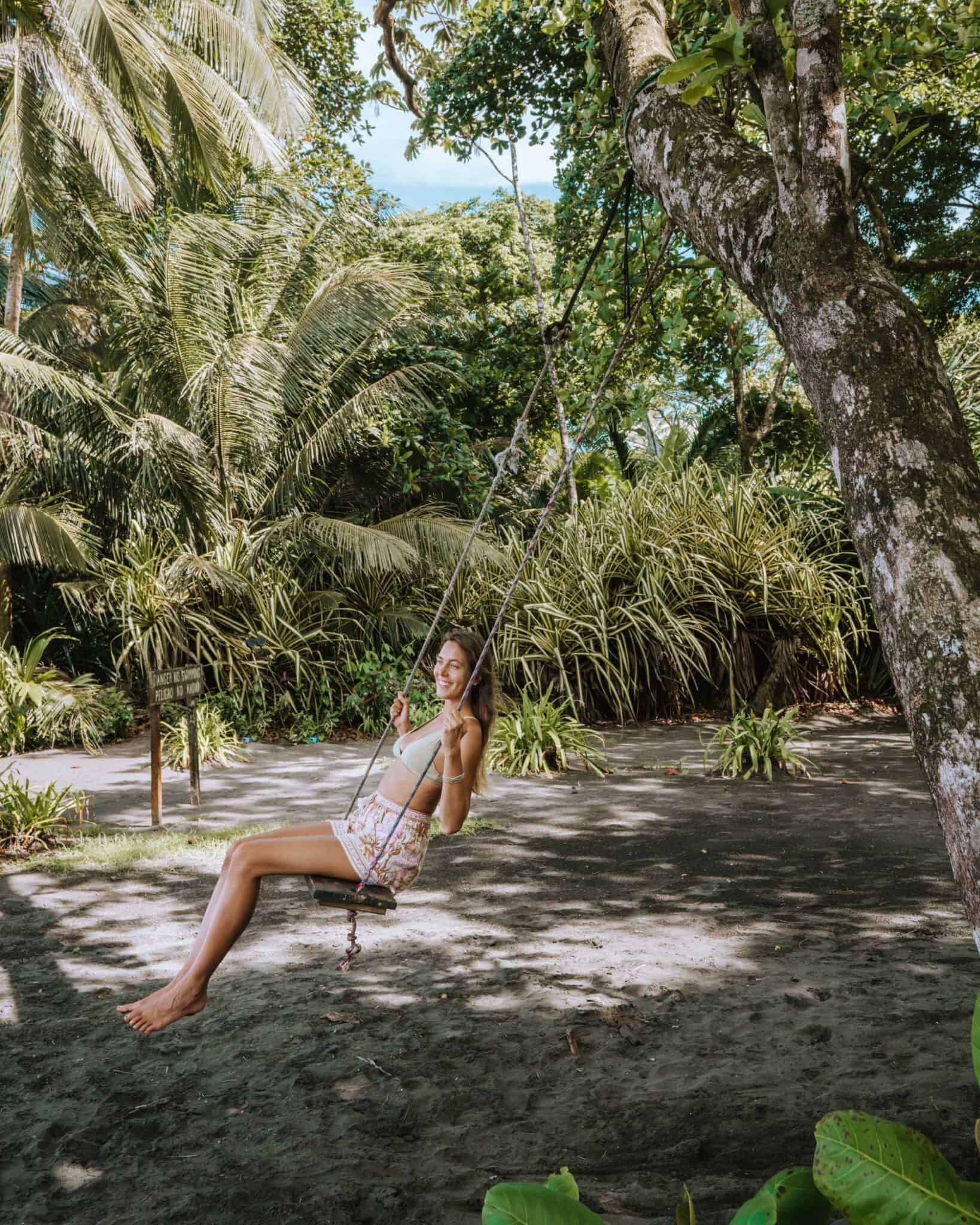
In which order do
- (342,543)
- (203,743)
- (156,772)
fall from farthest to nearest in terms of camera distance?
(342,543) → (203,743) → (156,772)

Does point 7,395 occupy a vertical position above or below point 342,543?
above

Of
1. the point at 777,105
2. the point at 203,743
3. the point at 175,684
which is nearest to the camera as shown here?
the point at 777,105

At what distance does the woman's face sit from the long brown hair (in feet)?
0.13

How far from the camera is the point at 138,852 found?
21.6ft

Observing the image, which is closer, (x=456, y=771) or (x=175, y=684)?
(x=456, y=771)

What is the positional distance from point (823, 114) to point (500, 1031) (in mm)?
3299

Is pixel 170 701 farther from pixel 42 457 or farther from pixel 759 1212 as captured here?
pixel 759 1212

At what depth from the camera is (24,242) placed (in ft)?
38.1

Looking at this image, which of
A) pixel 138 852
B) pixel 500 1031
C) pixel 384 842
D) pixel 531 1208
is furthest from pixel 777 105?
pixel 138 852

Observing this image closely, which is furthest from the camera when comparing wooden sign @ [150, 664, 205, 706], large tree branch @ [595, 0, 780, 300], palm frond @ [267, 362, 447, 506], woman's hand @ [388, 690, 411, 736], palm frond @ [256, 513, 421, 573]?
palm frond @ [267, 362, 447, 506]

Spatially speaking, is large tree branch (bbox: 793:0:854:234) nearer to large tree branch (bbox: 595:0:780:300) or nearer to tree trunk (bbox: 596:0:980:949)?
tree trunk (bbox: 596:0:980:949)

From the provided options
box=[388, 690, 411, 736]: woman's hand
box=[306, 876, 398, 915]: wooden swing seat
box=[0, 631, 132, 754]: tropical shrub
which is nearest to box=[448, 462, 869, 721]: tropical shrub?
box=[0, 631, 132, 754]: tropical shrub

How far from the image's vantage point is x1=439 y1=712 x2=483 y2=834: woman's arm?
146 inches

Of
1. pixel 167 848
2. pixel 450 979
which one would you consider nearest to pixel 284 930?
pixel 450 979
